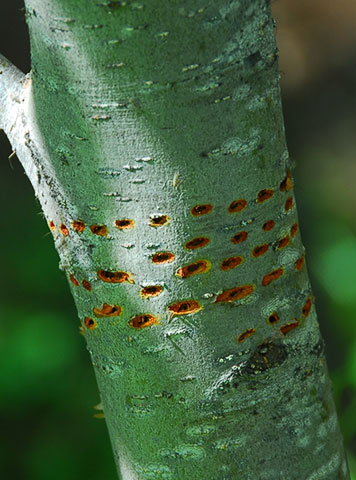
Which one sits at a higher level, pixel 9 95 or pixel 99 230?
pixel 9 95

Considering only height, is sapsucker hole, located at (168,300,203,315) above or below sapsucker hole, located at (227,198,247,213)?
below

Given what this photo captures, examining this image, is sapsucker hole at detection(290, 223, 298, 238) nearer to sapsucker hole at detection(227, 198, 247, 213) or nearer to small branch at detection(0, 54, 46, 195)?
sapsucker hole at detection(227, 198, 247, 213)

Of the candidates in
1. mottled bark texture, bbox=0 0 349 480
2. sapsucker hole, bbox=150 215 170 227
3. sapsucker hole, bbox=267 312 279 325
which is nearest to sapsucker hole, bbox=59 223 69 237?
mottled bark texture, bbox=0 0 349 480

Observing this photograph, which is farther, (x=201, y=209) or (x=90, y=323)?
(x=90, y=323)

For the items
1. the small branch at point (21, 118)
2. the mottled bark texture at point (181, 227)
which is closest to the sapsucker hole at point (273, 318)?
the mottled bark texture at point (181, 227)

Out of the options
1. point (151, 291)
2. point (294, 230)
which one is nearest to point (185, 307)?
point (151, 291)

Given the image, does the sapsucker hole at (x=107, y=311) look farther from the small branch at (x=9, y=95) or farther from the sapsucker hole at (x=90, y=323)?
the small branch at (x=9, y=95)

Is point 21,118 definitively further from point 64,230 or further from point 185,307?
point 185,307

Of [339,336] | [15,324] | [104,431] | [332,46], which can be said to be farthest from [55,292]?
[332,46]
